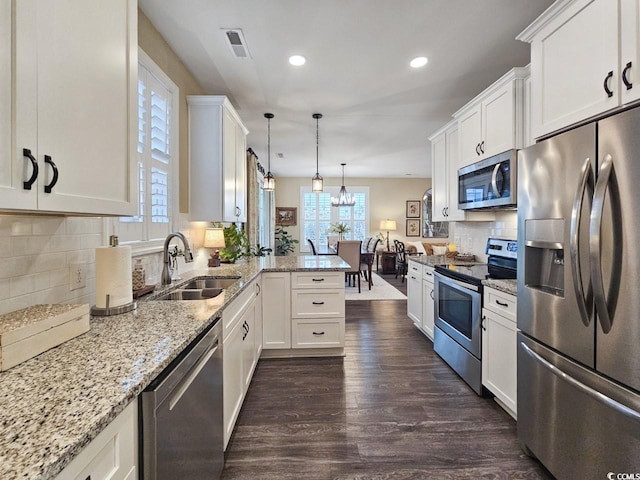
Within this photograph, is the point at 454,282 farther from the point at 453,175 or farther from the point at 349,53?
the point at 349,53

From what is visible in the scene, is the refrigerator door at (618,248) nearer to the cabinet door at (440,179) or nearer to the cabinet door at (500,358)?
the cabinet door at (500,358)

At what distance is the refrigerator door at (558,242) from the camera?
135cm

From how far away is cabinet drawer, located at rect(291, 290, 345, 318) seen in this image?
307 cm

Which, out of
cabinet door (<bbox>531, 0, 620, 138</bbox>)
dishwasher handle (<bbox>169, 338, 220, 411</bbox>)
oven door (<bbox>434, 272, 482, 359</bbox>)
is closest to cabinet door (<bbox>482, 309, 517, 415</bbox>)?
oven door (<bbox>434, 272, 482, 359</bbox>)

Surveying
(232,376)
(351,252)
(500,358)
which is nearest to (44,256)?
(232,376)

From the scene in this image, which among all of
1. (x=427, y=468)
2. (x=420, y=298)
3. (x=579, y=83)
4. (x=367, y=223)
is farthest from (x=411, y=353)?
(x=367, y=223)

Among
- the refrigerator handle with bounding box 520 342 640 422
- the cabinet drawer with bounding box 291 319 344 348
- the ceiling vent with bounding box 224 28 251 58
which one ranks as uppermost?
the ceiling vent with bounding box 224 28 251 58

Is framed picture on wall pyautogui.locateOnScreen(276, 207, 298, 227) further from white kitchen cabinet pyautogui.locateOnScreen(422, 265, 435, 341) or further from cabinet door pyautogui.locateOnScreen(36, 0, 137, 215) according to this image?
cabinet door pyautogui.locateOnScreen(36, 0, 137, 215)

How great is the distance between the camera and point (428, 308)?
3479 millimetres

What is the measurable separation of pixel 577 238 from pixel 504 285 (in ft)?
2.74

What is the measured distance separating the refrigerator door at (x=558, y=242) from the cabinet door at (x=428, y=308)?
1600 mm

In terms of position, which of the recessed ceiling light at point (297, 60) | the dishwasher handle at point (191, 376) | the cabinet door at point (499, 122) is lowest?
the dishwasher handle at point (191, 376)

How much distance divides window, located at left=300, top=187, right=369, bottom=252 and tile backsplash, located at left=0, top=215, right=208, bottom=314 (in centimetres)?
752

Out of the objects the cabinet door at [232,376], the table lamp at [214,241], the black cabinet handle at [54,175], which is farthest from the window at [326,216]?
the black cabinet handle at [54,175]
